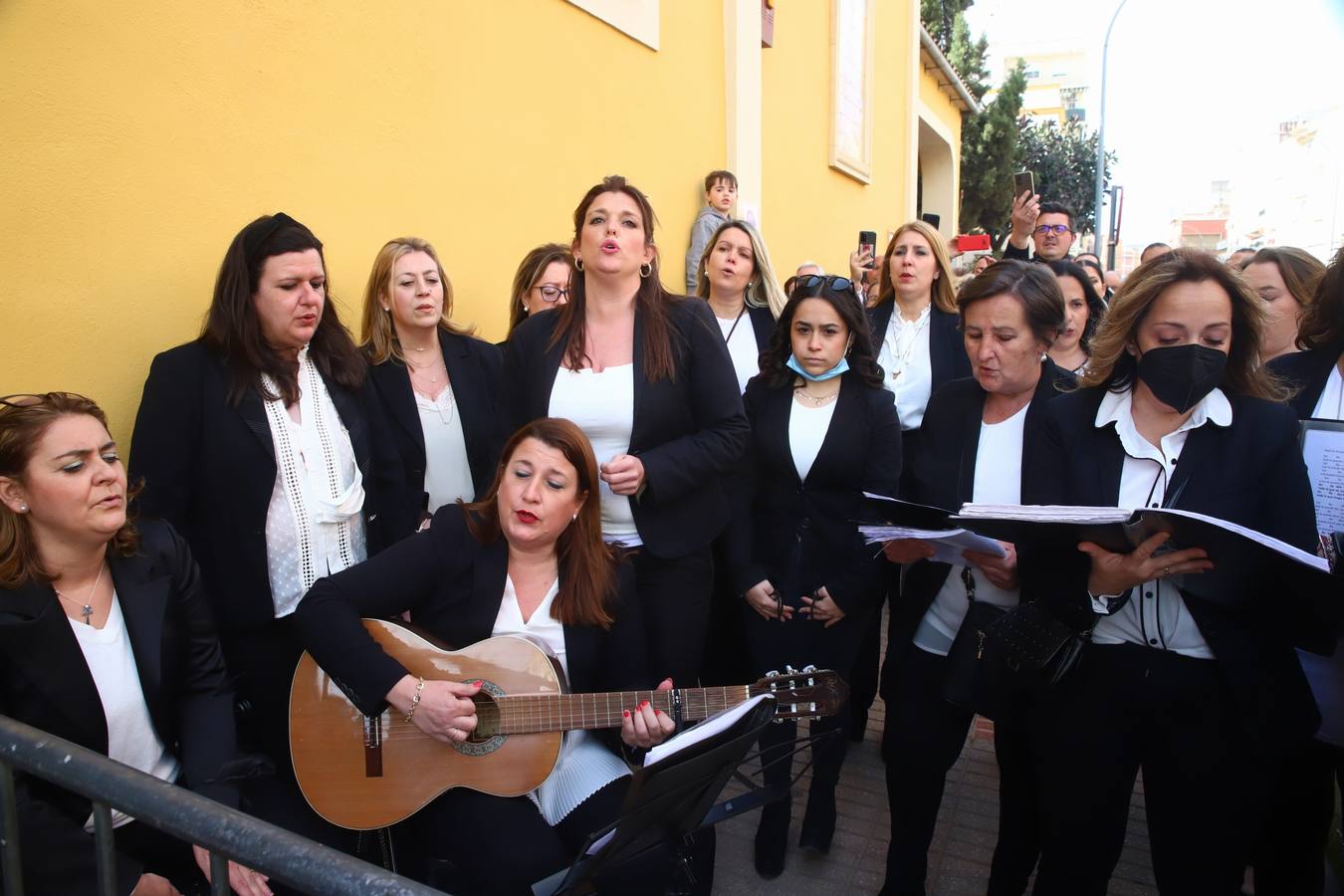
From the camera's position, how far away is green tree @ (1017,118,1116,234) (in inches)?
1068

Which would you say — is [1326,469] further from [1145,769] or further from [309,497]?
[309,497]

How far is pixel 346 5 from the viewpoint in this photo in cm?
383

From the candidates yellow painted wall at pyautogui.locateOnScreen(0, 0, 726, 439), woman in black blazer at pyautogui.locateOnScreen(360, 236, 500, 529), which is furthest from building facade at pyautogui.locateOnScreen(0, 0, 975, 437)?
woman in black blazer at pyautogui.locateOnScreen(360, 236, 500, 529)

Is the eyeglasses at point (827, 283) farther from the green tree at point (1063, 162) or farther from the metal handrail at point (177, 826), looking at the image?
the green tree at point (1063, 162)

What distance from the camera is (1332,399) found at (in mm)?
2707

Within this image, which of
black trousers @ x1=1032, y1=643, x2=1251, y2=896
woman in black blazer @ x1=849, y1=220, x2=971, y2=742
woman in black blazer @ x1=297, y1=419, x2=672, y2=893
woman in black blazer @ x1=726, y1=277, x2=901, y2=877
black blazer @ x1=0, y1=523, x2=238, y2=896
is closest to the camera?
black blazer @ x1=0, y1=523, x2=238, y2=896

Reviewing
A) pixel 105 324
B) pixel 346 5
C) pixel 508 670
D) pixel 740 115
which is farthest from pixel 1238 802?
pixel 740 115

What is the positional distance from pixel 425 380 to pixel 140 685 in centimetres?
166

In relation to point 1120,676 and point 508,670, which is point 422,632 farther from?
point 1120,676

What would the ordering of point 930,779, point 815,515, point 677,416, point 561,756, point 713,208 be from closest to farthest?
point 561,756 < point 930,779 < point 677,416 < point 815,515 < point 713,208

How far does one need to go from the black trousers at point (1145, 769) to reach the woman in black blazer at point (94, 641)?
2.08m

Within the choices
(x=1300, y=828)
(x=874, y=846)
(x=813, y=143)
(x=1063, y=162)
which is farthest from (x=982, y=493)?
(x=1063, y=162)

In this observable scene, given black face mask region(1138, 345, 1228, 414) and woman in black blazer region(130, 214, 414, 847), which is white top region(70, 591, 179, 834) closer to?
woman in black blazer region(130, 214, 414, 847)

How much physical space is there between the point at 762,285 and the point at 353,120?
2.04m
